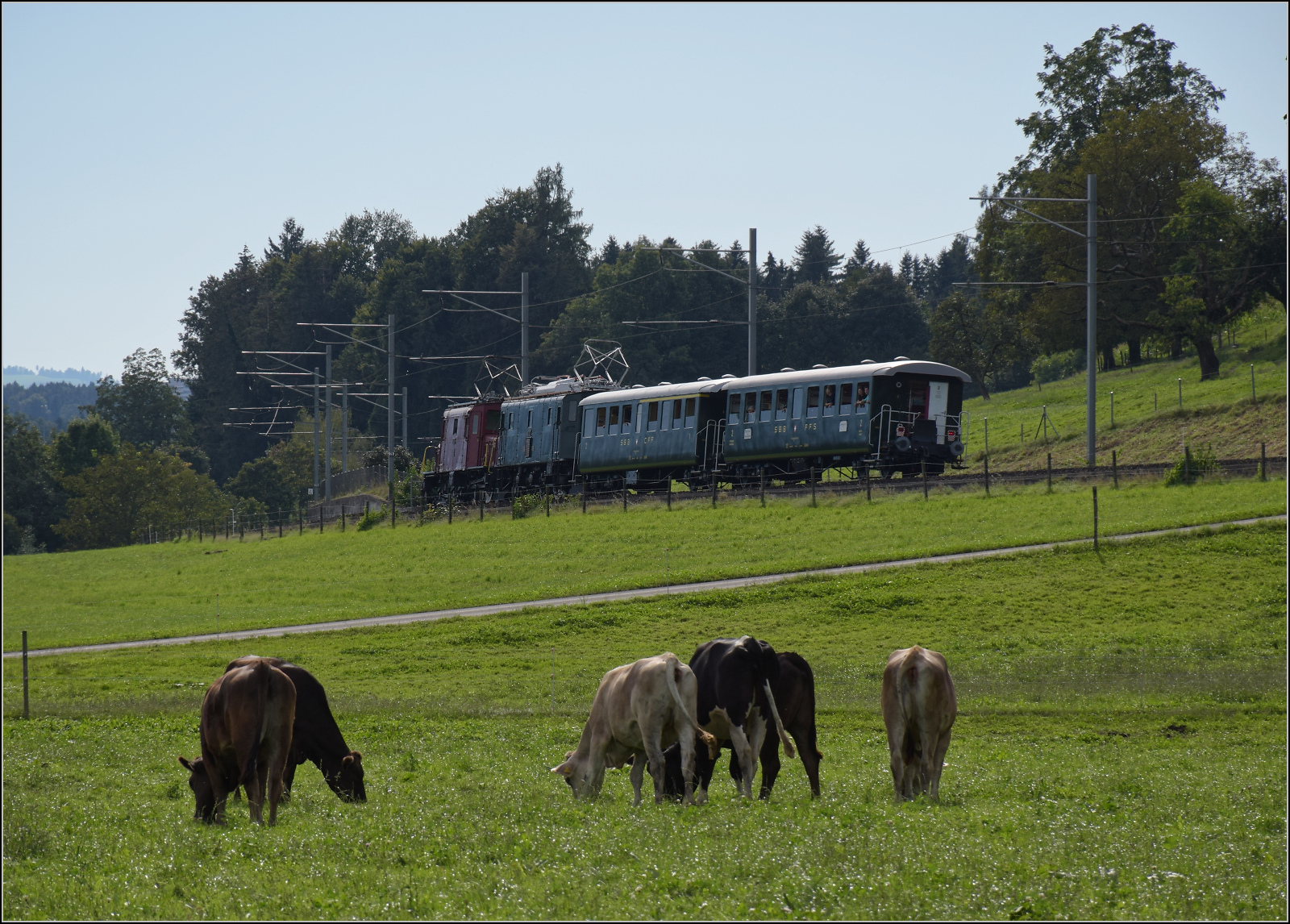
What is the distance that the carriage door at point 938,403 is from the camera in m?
45.2

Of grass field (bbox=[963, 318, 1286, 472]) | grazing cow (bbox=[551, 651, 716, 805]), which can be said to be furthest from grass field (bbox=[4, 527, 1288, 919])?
grass field (bbox=[963, 318, 1286, 472])

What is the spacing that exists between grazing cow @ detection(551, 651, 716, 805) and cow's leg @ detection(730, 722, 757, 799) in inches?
17.5

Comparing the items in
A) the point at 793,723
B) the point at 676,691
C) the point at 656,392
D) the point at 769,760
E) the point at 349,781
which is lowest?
the point at 349,781

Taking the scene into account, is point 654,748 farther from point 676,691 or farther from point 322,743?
point 322,743

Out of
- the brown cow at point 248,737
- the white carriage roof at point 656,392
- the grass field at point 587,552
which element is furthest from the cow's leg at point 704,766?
the white carriage roof at point 656,392

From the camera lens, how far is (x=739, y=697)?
1246 centimetres

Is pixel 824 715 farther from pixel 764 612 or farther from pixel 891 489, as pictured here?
pixel 891 489

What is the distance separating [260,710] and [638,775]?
3.25 metres

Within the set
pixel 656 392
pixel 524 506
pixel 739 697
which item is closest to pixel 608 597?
pixel 656 392

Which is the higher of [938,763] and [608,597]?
[938,763]

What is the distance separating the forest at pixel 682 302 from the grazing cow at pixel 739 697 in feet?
89.3

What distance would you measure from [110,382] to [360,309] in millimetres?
32938

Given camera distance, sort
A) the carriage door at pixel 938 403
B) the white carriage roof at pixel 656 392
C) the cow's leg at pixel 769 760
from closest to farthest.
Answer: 1. the cow's leg at pixel 769 760
2. the carriage door at pixel 938 403
3. the white carriage roof at pixel 656 392

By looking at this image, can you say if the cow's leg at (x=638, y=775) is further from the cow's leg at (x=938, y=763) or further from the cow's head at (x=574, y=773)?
the cow's leg at (x=938, y=763)
